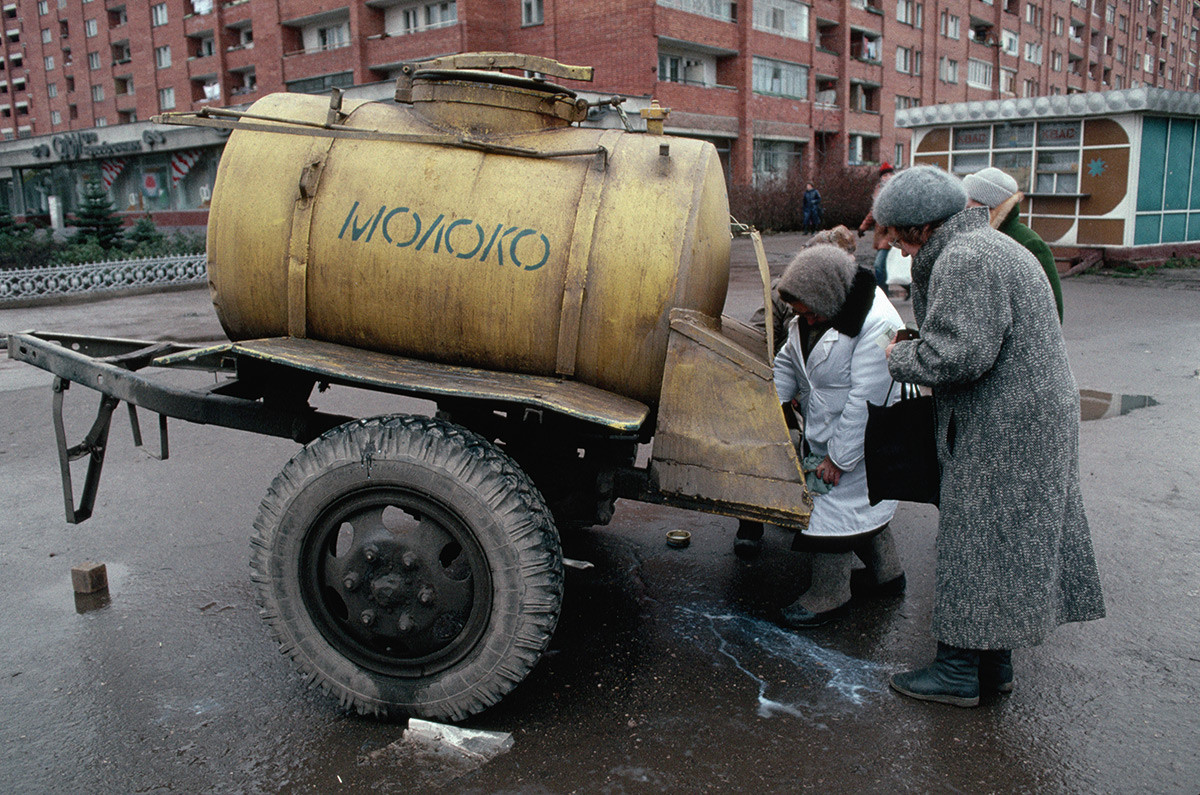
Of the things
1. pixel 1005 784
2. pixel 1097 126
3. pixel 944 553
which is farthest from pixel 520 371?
pixel 1097 126

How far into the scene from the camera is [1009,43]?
59.6 metres

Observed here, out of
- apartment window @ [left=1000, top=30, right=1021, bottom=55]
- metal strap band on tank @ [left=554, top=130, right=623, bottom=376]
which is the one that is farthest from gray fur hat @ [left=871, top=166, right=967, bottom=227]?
apartment window @ [left=1000, top=30, right=1021, bottom=55]

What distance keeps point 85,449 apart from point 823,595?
3.07 meters

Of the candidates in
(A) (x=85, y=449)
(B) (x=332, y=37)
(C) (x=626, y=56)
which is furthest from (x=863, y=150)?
(A) (x=85, y=449)

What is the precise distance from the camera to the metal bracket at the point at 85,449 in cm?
349

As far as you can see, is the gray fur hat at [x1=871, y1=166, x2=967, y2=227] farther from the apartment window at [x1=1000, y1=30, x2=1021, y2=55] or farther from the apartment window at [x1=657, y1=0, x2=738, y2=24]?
the apartment window at [x1=1000, y1=30, x2=1021, y2=55]

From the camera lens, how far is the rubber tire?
270 centimetres

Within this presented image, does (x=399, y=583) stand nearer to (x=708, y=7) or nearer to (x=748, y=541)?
(x=748, y=541)

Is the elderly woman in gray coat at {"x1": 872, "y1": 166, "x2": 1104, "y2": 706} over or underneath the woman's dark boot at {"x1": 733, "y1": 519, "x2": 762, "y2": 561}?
over

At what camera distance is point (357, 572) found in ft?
9.43

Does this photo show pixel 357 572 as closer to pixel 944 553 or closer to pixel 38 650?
pixel 38 650

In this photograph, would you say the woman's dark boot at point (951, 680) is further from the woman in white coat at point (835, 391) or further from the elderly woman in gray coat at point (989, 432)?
the woman in white coat at point (835, 391)

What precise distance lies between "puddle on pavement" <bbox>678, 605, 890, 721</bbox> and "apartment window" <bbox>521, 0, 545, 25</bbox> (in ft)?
125

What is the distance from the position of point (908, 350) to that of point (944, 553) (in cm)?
70
